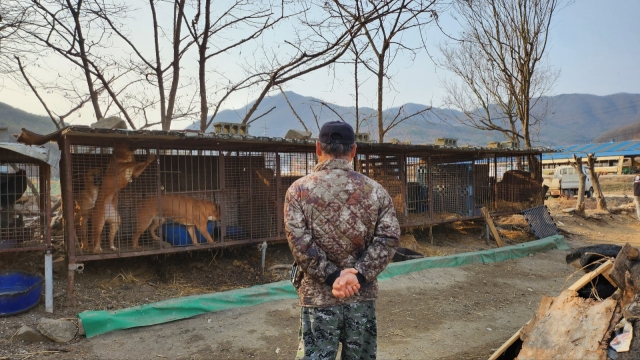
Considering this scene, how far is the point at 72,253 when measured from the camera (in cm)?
588

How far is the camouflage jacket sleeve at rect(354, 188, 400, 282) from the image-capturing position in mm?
2277

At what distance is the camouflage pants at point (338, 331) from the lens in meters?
2.31

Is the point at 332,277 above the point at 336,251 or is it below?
below

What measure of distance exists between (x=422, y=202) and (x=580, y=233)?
7118 mm

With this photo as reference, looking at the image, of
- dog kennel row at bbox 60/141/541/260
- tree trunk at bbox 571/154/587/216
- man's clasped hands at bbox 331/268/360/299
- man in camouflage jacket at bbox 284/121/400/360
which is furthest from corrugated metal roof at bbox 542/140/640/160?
man's clasped hands at bbox 331/268/360/299

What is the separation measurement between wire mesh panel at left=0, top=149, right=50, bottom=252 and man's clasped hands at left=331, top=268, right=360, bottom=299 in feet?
17.2

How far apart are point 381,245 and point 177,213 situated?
5.95 m

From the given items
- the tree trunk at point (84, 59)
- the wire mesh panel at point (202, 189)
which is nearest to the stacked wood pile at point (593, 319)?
the wire mesh panel at point (202, 189)

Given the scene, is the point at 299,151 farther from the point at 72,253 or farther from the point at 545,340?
the point at 545,340

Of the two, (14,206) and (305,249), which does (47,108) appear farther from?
(305,249)

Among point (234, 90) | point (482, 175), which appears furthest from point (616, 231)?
point (234, 90)

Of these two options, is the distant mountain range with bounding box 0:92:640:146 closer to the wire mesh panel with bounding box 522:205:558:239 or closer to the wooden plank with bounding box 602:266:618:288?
the wire mesh panel with bounding box 522:205:558:239

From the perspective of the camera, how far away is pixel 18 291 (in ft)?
17.5

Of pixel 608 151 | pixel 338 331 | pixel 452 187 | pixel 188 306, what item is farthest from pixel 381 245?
pixel 608 151
